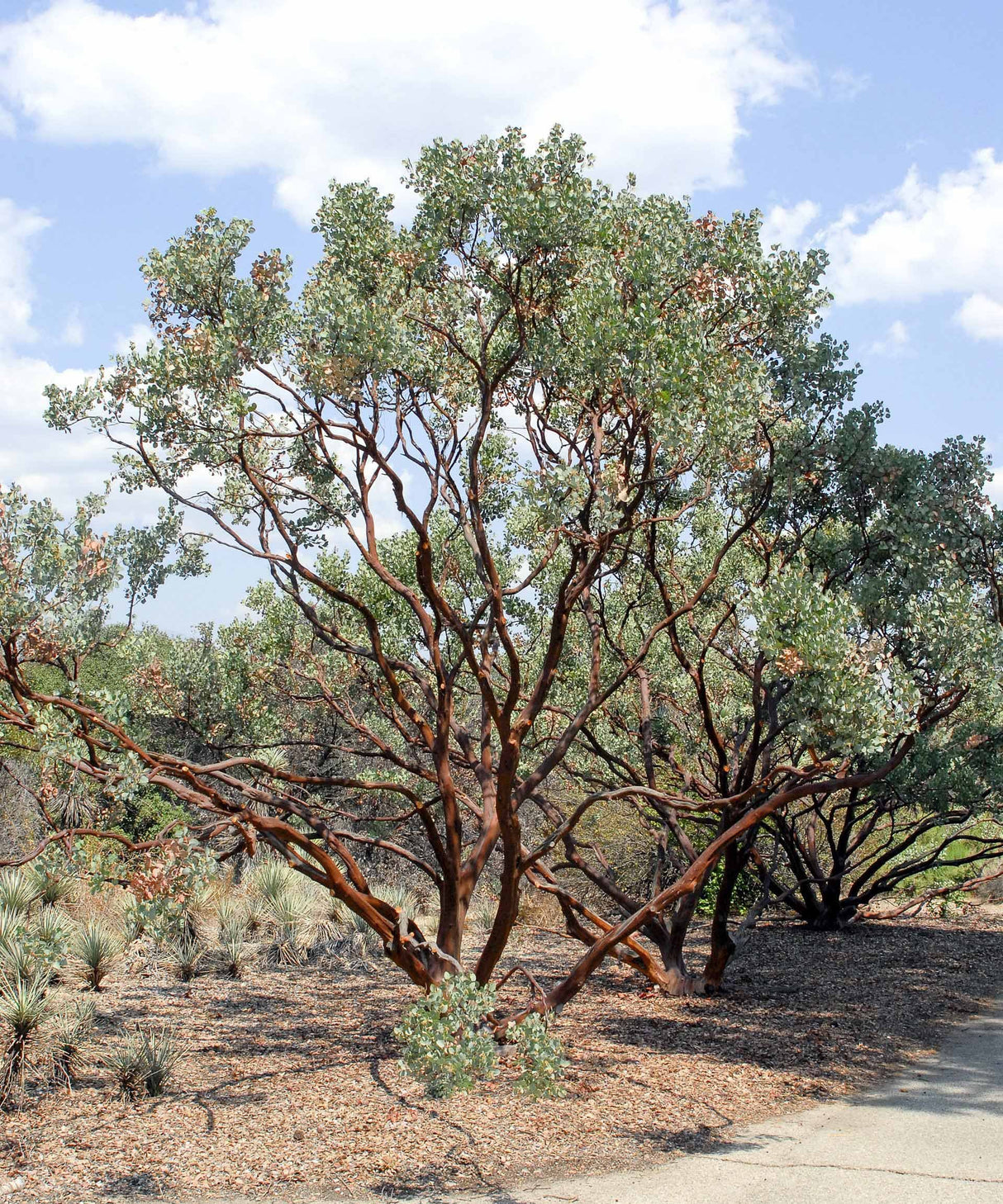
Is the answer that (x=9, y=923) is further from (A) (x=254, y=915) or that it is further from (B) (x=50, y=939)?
(B) (x=50, y=939)

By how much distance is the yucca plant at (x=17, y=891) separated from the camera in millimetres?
10547

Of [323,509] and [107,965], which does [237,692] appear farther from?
[107,965]

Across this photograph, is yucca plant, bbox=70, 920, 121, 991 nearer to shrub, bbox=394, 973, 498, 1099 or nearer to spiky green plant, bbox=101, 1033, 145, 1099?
spiky green plant, bbox=101, 1033, 145, 1099

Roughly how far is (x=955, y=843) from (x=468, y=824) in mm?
10669

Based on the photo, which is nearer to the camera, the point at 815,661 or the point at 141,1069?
the point at 815,661

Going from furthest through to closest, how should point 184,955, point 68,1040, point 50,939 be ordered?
point 184,955
point 68,1040
point 50,939

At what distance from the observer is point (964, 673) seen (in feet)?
22.1

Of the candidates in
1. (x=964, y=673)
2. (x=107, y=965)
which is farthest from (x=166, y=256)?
(x=107, y=965)

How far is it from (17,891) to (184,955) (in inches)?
79.2

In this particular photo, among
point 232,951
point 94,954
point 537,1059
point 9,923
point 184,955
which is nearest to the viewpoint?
point 537,1059

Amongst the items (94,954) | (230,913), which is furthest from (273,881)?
(94,954)

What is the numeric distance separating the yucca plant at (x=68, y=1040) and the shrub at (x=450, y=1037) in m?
2.67

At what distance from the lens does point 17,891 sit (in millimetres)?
10852

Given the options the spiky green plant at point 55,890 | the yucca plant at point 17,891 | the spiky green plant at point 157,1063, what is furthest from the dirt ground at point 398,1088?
the spiky green plant at point 55,890
